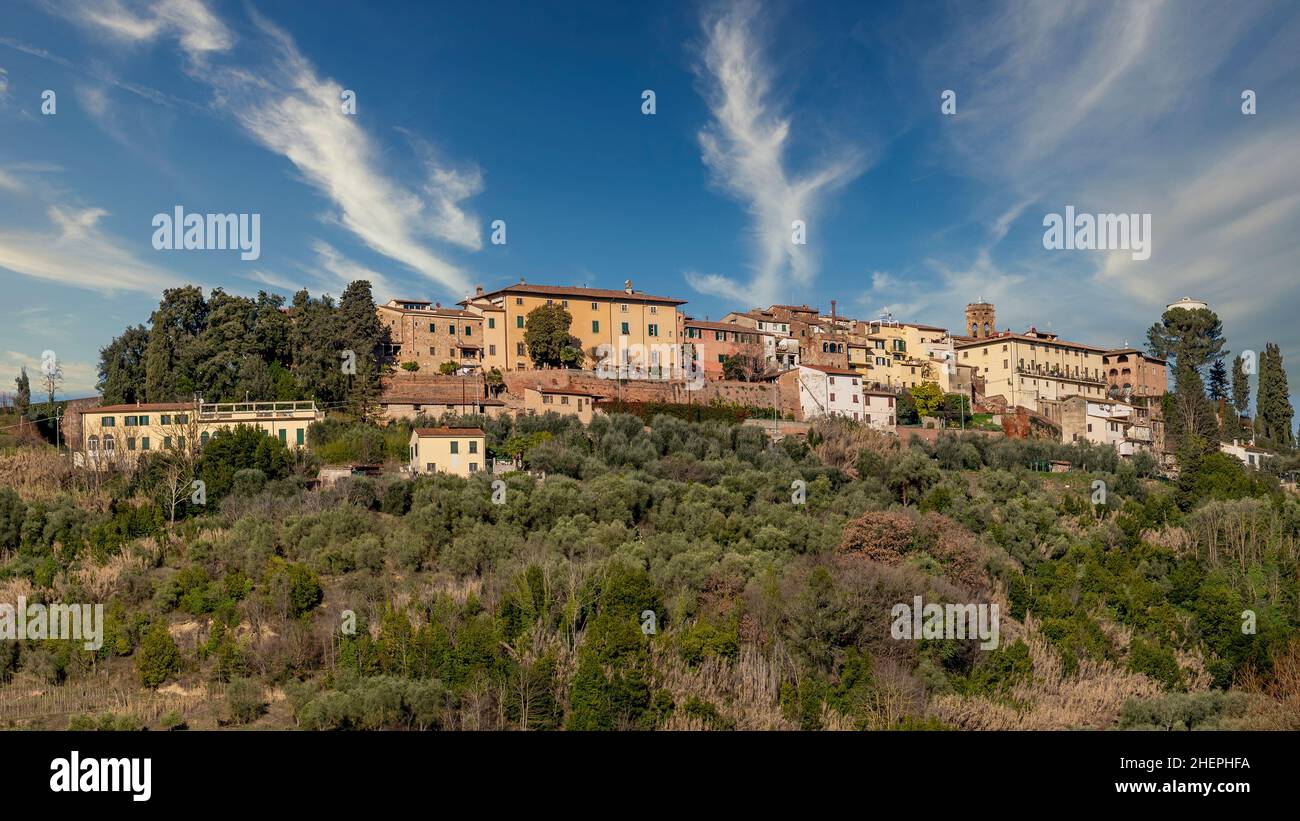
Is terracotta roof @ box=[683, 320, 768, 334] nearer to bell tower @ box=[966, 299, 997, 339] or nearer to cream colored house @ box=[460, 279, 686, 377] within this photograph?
cream colored house @ box=[460, 279, 686, 377]

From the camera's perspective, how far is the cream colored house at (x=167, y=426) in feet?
129

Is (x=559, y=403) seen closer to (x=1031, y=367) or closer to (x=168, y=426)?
(x=168, y=426)

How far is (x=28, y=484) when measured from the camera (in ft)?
117

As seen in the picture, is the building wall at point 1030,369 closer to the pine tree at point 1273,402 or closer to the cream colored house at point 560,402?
the pine tree at point 1273,402

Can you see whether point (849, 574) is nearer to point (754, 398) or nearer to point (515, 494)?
point (515, 494)

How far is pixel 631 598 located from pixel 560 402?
28779 mm

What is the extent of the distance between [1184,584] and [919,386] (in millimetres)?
39864

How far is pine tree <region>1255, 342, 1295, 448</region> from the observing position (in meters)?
69.2

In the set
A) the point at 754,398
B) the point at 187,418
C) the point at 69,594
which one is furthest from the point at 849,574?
the point at 754,398

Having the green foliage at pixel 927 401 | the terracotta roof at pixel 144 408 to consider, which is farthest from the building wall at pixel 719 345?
the terracotta roof at pixel 144 408

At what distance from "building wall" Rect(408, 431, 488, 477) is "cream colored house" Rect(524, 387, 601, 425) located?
10697mm

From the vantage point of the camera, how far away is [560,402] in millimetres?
52594

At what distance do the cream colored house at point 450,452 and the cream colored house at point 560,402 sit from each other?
10621 millimetres

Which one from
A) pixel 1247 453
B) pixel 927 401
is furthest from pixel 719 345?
pixel 1247 453
